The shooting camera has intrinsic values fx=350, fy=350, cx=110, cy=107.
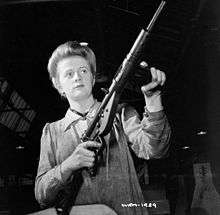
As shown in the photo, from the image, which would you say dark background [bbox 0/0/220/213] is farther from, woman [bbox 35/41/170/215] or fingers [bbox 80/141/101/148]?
fingers [bbox 80/141/101/148]

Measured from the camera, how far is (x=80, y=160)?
1628mm

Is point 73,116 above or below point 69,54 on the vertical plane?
below

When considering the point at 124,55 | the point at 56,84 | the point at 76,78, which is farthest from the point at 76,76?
the point at 124,55

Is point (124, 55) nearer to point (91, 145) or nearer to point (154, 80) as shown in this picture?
point (154, 80)

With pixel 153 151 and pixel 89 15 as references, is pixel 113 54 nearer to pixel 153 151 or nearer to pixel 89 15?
pixel 89 15

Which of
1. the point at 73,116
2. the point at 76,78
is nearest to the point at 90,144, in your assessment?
the point at 73,116

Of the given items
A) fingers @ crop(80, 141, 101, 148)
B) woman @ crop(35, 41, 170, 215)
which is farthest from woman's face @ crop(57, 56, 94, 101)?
fingers @ crop(80, 141, 101, 148)

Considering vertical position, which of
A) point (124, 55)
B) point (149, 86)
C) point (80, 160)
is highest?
point (124, 55)

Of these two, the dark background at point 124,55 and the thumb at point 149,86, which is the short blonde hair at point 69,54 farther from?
the thumb at point 149,86

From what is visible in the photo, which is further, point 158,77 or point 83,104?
point 83,104

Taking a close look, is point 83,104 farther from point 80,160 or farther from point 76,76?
point 80,160

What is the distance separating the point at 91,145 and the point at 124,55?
1.59 ft

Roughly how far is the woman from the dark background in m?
0.06

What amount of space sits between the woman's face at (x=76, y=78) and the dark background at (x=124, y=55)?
6 cm
